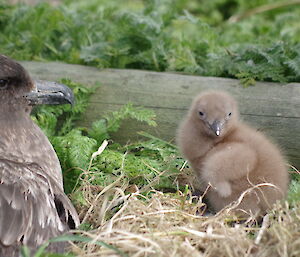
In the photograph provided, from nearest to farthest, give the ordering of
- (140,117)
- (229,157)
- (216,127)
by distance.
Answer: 1. (229,157)
2. (216,127)
3. (140,117)

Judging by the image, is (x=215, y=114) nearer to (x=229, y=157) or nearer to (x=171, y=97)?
(x=229, y=157)

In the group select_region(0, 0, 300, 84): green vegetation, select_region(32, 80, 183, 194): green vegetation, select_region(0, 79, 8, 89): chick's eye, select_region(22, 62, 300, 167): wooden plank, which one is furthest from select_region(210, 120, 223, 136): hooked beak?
select_region(0, 79, 8, 89): chick's eye

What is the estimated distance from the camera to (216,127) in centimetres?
388

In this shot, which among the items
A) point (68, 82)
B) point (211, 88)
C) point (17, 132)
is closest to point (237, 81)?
point (211, 88)

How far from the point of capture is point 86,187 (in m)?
4.05

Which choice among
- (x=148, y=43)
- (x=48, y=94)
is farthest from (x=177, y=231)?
(x=148, y=43)

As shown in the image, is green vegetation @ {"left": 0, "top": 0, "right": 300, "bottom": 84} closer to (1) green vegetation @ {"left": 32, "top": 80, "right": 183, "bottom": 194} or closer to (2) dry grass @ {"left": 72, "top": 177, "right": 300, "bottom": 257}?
(1) green vegetation @ {"left": 32, "top": 80, "right": 183, "bottom": 194}

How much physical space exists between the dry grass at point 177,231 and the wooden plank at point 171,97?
91cm

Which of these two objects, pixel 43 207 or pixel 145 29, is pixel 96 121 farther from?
pixel 43 207

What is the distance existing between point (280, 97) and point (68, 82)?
1.65 meters

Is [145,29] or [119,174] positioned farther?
[145,29]

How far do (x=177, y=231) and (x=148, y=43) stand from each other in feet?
8.04

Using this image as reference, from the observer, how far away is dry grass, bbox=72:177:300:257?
3.17 meters

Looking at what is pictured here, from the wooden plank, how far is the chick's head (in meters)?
0.53
